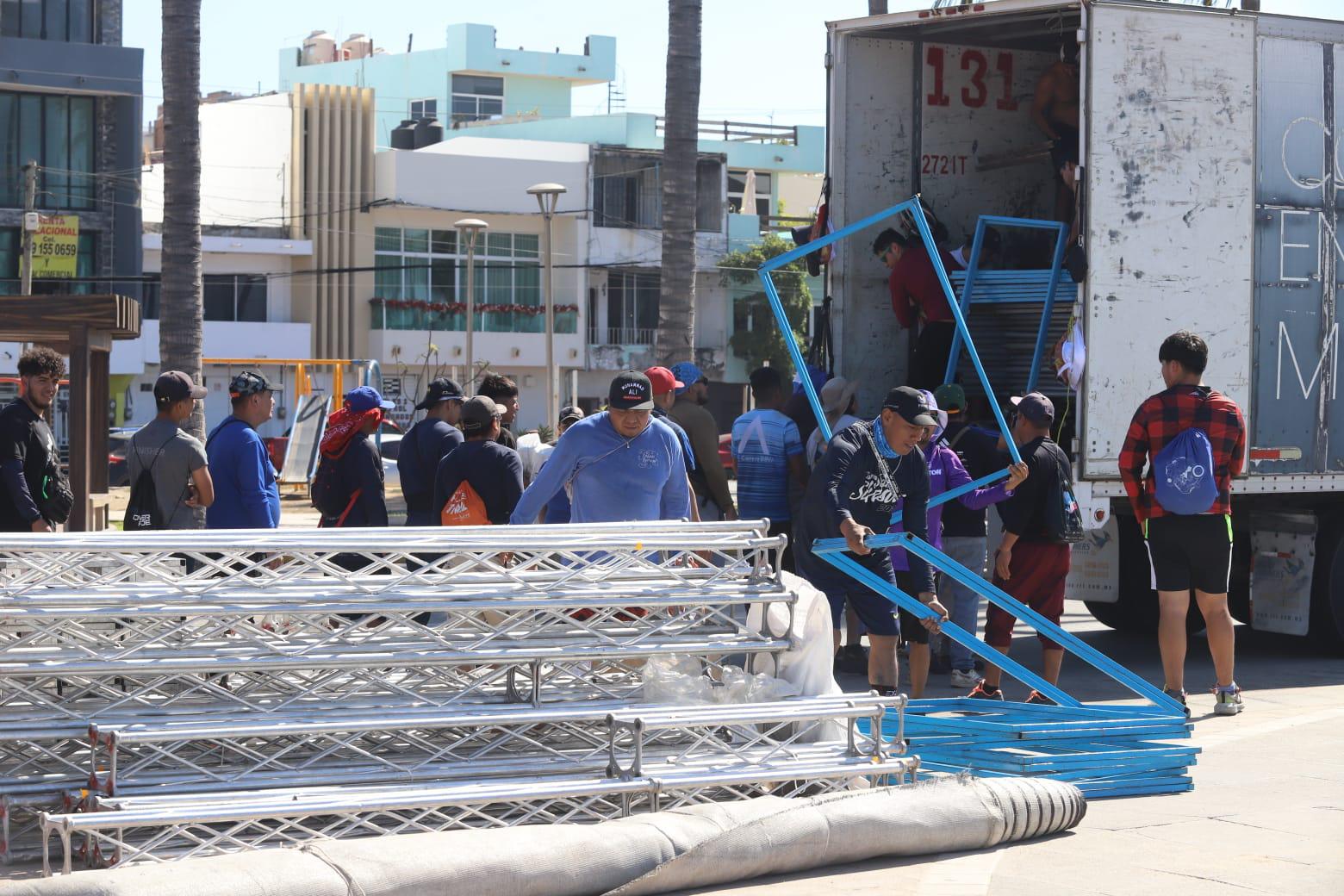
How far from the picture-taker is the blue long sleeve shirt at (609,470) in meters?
7.46

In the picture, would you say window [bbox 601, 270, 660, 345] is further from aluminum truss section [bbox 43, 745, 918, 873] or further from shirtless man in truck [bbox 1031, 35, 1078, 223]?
aluminum truss section [bbox 43, 745, 918, 873]

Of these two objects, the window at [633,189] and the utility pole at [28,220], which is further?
the window at [633,189]

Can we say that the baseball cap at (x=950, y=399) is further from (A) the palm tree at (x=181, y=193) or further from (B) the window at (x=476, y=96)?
(B) the window at (x=476, y=96)

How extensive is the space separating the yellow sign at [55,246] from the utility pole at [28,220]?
65cm

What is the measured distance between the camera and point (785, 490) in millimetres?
10242

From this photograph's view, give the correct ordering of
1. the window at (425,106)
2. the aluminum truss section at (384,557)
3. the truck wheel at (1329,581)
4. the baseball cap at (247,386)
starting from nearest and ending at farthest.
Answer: the aluminum truss section at (384,557), the baseball cap at (247,386), the truck wheel at (1329,581), the window at (425,106)

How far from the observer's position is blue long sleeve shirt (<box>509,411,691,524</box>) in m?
7.46

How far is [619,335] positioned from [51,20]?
1826 cm

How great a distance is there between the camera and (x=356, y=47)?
238ft

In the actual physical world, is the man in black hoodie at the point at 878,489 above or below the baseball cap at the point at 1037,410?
below

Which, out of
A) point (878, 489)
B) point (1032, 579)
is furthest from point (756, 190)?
point (878, 489)

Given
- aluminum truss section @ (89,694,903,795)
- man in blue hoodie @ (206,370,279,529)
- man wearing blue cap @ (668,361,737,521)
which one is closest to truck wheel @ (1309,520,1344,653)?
man wearing blue cap @ (668,361,737,521)

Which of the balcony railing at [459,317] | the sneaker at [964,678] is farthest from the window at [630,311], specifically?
the sneaker at [964,678]

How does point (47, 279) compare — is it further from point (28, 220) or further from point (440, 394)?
point (440, 394)
